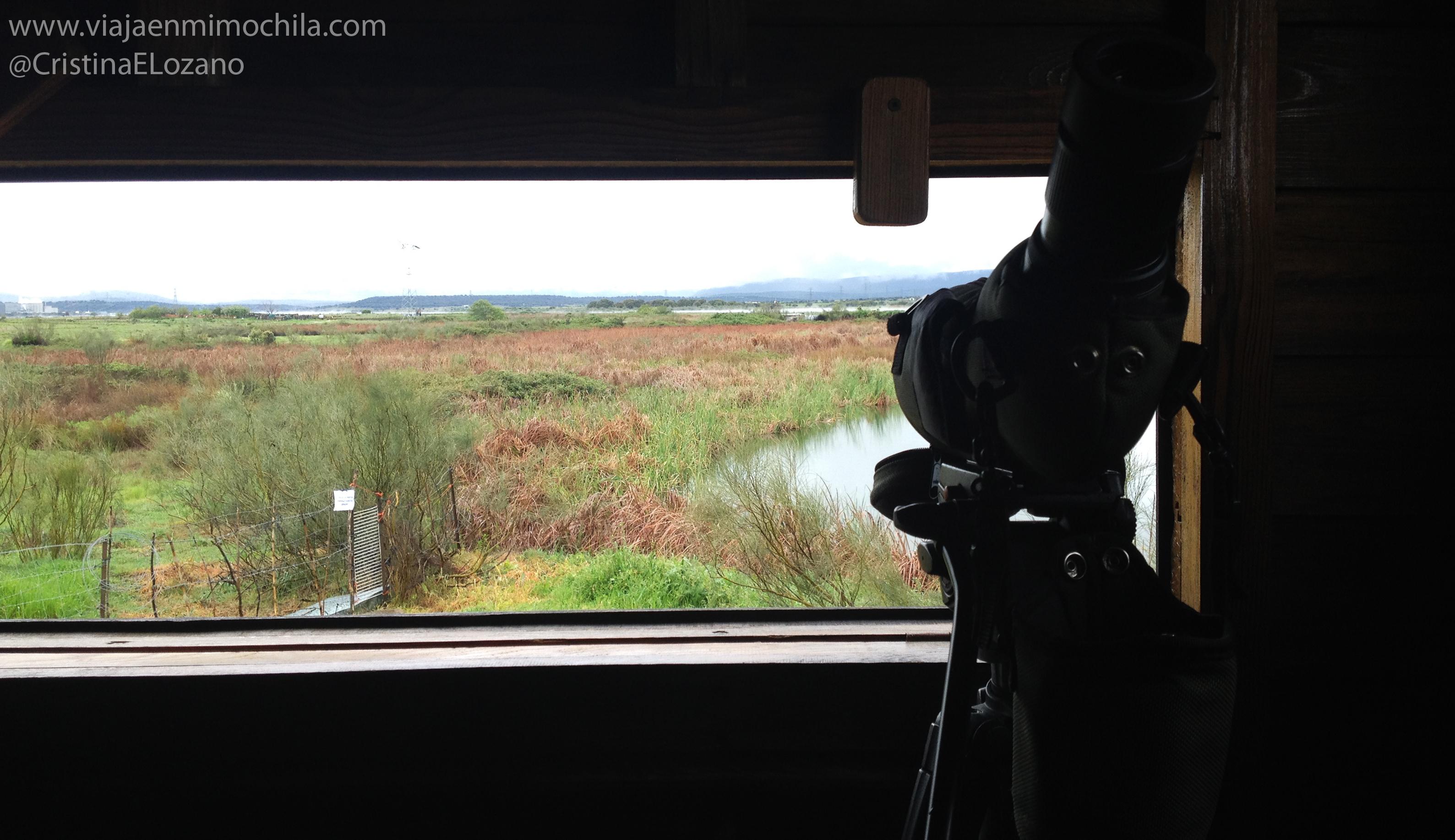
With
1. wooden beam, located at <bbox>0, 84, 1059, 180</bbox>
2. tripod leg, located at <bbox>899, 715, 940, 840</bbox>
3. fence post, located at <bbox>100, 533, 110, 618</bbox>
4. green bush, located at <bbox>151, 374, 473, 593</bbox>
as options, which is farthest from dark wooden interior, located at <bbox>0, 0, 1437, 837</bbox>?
tripod leg, located at <bbox>899, 715, 940, 840</bbox>

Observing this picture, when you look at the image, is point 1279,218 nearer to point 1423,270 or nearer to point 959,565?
point 1423,270

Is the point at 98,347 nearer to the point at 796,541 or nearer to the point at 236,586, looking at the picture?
the point at 236,586

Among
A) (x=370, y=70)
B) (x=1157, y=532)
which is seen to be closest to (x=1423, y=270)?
(x=1157, y=532)

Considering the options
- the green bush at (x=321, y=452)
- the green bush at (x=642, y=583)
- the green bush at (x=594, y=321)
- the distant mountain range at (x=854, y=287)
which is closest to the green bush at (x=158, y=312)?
the green bush at (x=321, y=452)

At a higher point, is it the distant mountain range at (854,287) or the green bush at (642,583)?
the distant mountain range at (854,287)

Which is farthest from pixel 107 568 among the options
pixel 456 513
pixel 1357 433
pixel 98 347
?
pixel 1357 433

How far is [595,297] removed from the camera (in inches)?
53.9

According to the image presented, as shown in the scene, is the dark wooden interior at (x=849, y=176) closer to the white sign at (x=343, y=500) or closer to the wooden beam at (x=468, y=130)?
the wooden beam at (x=468, y=130)

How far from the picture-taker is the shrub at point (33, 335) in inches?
46.1

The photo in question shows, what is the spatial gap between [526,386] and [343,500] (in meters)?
0.31

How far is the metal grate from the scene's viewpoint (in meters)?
1.25

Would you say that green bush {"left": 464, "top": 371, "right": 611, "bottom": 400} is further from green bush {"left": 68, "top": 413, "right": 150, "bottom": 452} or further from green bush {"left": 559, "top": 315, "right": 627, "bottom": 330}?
green bush {"left": 68, "top": 413, "right": 150, "bottom": 452}

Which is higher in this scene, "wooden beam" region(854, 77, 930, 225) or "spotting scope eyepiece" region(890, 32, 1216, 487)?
"wooden beam" region(854, 77, 930, 225)

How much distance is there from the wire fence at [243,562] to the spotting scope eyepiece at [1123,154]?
101cm
